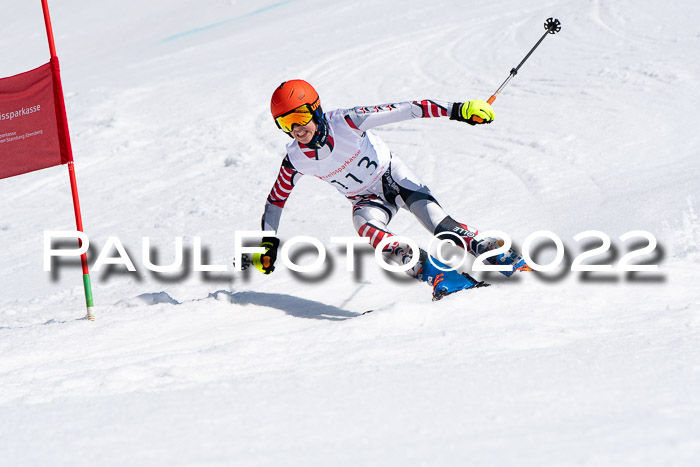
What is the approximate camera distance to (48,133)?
18.0ft

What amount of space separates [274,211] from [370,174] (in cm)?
79

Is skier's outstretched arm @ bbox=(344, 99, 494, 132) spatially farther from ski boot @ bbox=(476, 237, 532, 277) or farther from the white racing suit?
ski boot @ bbox=(476, 237, 532, 277)

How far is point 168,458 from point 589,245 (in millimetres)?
4826

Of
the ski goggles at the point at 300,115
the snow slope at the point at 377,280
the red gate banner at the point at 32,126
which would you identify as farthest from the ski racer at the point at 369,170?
the red gate banner at the point at 32,126

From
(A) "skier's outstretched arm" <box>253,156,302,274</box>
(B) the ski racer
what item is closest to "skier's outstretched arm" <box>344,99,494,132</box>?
(B) the ski racer

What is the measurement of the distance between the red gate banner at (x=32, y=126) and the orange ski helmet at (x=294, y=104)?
1589 mm

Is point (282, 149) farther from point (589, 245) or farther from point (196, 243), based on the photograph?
point (589, 245)

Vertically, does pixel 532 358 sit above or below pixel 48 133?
below

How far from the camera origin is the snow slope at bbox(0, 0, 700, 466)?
8.68ft

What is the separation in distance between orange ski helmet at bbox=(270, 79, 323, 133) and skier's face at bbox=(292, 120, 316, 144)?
0.03 meters

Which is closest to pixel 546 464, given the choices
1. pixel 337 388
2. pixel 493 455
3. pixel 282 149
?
pixel 493 455

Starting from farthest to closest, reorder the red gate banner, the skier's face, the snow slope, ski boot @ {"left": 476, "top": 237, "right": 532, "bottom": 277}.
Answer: the red gate banner, ski boot @ {"left": 476, "top": 237, "right": 532, "bottom": 277}, the skier's face, the snow slope

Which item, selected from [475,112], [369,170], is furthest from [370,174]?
[475,112]

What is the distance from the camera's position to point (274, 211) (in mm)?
5758
